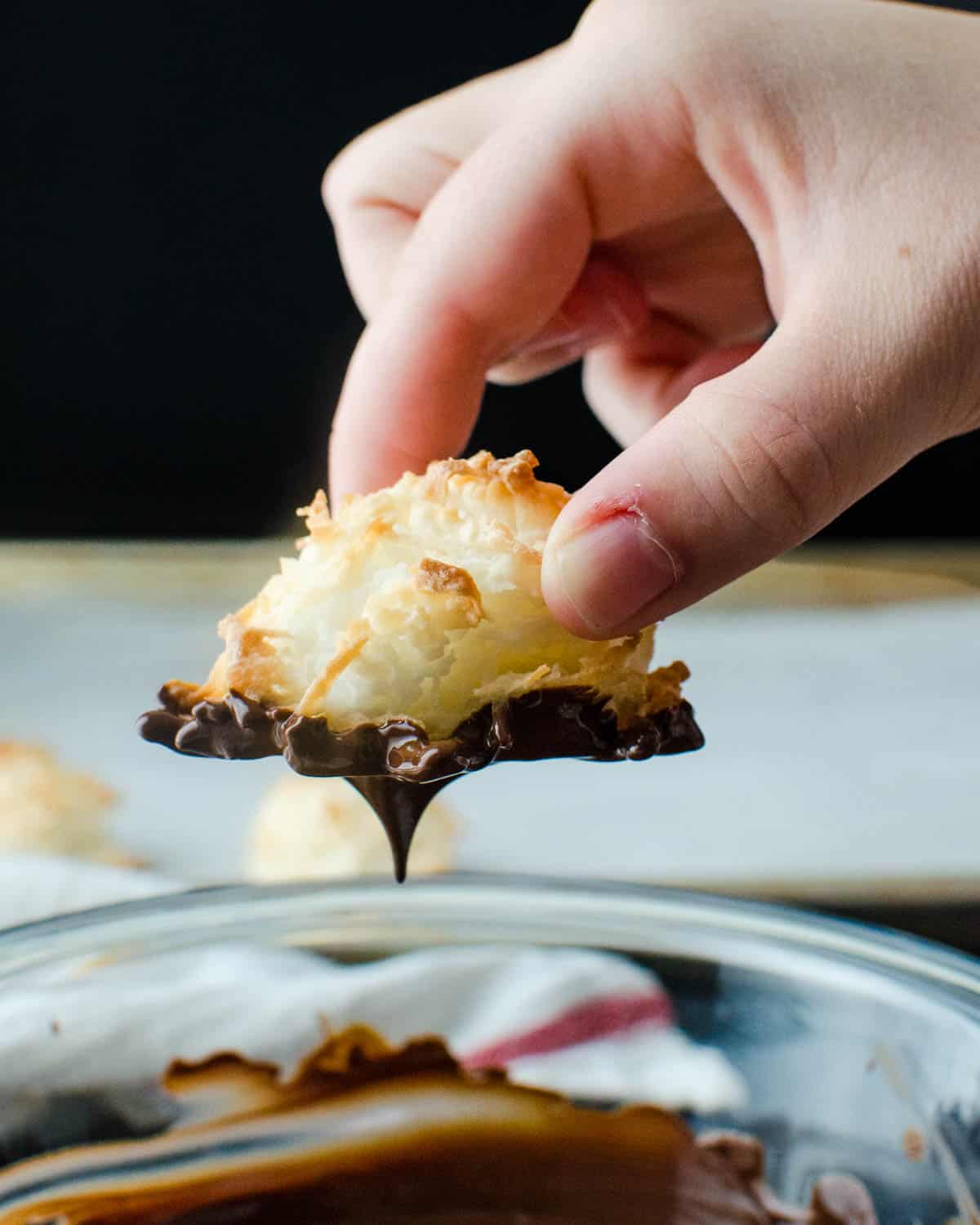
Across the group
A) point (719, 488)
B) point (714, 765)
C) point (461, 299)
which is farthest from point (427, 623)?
point (714, 765)

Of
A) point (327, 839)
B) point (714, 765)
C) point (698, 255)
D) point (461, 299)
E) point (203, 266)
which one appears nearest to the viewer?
point (461, 299)

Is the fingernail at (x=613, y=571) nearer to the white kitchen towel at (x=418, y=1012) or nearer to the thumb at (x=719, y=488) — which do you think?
the thumb at (x=719, y=488)

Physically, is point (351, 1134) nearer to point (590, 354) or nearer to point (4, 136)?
point (590, 354)

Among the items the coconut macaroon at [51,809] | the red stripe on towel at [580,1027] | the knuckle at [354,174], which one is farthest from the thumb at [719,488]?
the coconut macaroon at [51,809]

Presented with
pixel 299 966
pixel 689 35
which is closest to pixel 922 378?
pixel 689 35

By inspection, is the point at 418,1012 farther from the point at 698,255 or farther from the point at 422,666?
the point at 698,255

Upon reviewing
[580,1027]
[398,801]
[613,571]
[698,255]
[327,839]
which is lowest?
[327,839]
